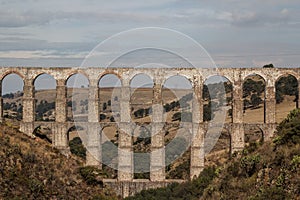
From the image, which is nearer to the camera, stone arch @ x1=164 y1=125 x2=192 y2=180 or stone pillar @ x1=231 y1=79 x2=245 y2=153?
stone pillar @ x1=231 y1=79 x2=245 y2=153

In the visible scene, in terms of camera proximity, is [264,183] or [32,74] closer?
[264,183]

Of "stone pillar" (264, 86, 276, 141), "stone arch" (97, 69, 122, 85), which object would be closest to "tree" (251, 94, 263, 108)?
"stone pillar" (264, 86, 276, 141)

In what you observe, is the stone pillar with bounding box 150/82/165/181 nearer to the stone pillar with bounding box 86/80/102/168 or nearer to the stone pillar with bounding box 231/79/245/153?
the stone pillar with bounding box 86/80/102/168

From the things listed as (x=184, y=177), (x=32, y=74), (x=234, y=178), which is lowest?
(x=184, y=177)

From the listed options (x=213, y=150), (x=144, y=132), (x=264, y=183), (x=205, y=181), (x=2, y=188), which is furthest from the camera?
(x=144, y=132)

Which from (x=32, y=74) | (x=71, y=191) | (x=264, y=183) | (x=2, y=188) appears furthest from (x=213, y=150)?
(x=264, y=183)

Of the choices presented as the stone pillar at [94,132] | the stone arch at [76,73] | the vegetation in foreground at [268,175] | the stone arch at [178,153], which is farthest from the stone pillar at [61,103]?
the vegetation in foreground at [268,175]

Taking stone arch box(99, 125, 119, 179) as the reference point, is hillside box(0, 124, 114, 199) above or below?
above

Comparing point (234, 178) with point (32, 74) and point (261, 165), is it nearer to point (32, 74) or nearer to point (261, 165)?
point (261, 165)
